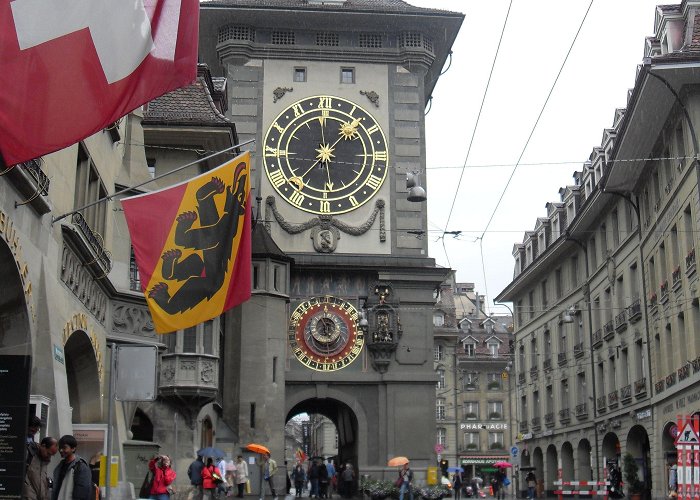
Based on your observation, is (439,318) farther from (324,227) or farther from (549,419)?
(324,227)

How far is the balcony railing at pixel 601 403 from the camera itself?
4497cm

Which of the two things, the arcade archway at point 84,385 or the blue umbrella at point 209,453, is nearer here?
the arcade archway at point 84,385

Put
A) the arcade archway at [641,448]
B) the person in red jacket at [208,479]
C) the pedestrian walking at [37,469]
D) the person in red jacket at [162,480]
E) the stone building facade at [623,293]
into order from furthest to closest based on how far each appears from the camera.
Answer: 1. the arcade archway at [641,448]
2. the stone building facade at [623,293]
3. the person in red jacket at [208,479]
4. the person in red jacket at [162,480]
5. the pedestrian walking at [37,469]

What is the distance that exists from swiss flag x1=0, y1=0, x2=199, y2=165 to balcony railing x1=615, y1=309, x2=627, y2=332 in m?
33.6

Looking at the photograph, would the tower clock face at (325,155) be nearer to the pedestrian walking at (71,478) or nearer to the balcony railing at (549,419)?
the balcony railing at (549,419)

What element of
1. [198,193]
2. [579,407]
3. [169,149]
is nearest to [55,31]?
[198,193]

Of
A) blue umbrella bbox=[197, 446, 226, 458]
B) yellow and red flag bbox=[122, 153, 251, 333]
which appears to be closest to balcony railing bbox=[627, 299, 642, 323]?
blue umbrella bbox=[197, 446, 226, 458]

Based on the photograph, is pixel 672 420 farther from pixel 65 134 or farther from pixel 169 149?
pixel 65 134

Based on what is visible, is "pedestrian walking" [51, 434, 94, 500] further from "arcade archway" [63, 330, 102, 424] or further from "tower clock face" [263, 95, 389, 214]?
"tower clock face" [263, 95, 389, 214]

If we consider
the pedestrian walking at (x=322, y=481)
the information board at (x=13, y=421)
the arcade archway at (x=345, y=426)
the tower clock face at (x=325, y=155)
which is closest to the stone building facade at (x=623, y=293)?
the tower clock face at (x=325, y=155)

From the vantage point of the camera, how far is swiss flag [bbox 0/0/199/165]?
30.2ft

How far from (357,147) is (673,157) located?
1150 cm

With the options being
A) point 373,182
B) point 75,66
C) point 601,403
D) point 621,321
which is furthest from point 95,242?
point 601,403

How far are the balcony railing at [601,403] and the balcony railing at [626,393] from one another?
325cm
